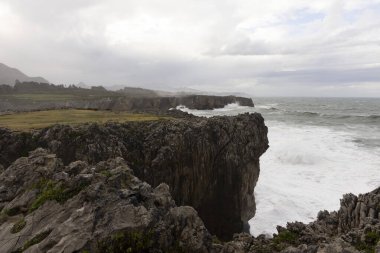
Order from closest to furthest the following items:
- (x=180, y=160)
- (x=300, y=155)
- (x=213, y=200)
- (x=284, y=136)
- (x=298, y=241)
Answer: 1. (x=298, y=241)
2. (x=180, y=160)
3. (x=213, y=200)
4. (x=300, y=155)
5. (x=284, y=136)

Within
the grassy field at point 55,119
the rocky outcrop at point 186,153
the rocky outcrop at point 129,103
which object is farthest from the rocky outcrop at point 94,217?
the rocky outcrop at point 129,103

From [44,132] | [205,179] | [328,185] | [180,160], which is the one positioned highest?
[44,132]

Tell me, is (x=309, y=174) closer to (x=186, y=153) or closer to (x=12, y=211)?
(x=186, y=153)

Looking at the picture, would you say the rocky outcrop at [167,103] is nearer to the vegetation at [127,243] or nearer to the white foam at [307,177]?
the white foam at [307,177]

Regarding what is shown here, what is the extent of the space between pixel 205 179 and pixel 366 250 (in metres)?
17.4

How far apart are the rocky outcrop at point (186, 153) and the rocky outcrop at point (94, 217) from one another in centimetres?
984

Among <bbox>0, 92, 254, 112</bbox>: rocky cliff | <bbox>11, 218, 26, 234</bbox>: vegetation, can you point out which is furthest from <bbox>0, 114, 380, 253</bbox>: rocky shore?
<bbox>0, 92, 254, 112</bbox>: rocky cliff

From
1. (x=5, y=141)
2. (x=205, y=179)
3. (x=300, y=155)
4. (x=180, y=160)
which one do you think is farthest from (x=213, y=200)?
(x=300, y=155)

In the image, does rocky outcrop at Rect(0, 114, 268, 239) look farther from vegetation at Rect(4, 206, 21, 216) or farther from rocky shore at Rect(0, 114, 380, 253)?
vegetation at Rect(4, 206, 21, 216)

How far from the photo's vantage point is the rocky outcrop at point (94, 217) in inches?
453

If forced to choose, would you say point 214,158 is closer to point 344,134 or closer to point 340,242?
point 340,242

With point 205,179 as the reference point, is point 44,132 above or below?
above

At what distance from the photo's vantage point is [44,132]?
2628 centimetres

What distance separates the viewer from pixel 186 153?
91.2 ft
